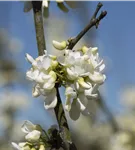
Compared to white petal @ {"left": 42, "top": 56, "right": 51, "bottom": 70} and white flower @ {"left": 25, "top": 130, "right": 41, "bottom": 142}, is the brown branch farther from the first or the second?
white flower @ {"left": 25, "top": 130, "right": 41, "bottom": 142}

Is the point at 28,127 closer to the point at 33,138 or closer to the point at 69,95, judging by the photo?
the point at 33,138

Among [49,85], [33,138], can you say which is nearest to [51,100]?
[49,85]

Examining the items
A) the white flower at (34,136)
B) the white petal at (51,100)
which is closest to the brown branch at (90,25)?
the white petal at (51,100)

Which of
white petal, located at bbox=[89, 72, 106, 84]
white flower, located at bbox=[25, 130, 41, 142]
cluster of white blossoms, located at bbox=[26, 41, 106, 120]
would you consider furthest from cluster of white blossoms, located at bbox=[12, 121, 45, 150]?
white petal, located at bbox=[89, 72, 106, 84]

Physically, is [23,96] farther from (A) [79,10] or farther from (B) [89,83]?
(B) [89,83]

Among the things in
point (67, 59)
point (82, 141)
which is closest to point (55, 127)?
point (67, 59)

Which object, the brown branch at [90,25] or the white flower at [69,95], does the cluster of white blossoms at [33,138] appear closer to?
the white flower at [69,95]

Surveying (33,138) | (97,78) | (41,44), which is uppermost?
(41,44)
